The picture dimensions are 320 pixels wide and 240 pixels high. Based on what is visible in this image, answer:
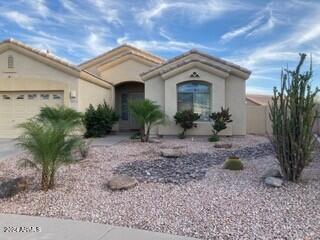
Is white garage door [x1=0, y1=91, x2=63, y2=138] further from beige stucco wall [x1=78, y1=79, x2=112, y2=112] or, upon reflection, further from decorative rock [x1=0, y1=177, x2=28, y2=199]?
decorative rock [x1=0, y1=177, x2=28, y2=199]

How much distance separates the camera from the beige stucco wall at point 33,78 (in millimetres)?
17344

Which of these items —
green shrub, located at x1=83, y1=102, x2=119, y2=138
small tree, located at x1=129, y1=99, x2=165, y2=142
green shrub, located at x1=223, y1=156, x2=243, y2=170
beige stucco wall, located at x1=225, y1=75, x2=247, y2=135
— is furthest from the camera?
green shrub, located at x1=83, y1=102, x2=119, y2=138

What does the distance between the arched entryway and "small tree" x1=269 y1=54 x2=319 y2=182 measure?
53.6 ft

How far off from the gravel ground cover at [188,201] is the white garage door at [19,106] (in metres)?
8.45

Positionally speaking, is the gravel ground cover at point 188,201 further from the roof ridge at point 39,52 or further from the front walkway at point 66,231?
the roof ridge at point 39,52

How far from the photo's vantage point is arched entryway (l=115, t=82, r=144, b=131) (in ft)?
77.1

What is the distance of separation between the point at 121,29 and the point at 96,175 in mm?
13099

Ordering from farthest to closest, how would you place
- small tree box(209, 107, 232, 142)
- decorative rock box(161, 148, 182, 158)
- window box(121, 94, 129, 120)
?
window box(121, 94, 129, 120)
small tree box(209, 107, 232, 142)
decorative rock box(161, 148, 182, 158)

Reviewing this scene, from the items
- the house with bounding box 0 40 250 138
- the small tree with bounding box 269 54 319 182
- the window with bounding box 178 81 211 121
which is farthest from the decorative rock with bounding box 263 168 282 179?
the window with bounding box 178 81 211 121

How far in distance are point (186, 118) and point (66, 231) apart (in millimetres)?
12103

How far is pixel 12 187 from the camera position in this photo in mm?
7008

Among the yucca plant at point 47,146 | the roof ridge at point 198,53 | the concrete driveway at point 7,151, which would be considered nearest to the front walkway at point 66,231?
the yucca plant at point 47,146

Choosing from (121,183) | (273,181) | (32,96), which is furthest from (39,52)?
(273,181)

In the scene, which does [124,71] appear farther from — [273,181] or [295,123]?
[273,181]
